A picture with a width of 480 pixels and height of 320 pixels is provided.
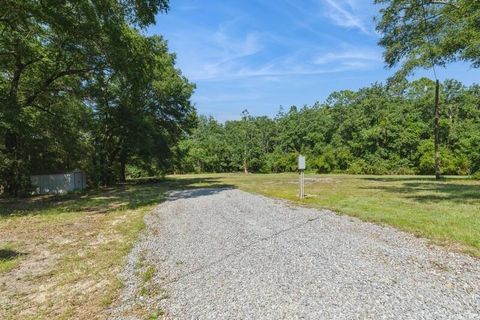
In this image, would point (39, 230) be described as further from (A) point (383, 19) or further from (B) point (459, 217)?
(A) point (383, 19)

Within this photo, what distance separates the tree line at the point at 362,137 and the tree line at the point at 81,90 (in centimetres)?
727

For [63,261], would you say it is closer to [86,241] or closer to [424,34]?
[86,241]

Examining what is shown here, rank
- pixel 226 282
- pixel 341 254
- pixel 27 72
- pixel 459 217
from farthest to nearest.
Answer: pixel 27 72
pixel 459 217
pixel 341 254
pixel 226 282

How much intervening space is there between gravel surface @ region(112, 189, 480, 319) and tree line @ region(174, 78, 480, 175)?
22848 millimetres

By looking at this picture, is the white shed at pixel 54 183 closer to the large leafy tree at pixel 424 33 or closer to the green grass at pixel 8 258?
the green grass at pixel 8 258

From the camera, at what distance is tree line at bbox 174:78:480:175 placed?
37062 mm

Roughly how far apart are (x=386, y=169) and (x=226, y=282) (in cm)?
3792

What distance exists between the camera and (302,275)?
4484mm

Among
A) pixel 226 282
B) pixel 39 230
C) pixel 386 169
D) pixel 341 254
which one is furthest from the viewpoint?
pixel 386 169

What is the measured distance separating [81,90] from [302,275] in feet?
58.1

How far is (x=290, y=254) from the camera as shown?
17.9 ft

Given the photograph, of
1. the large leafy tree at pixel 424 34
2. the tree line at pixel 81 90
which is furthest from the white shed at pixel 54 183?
the large leafy tree at pixel 424 34

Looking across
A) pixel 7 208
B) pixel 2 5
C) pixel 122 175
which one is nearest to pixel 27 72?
pixel 2 5

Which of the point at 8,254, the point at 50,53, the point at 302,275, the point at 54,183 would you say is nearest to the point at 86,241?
the point at 8,254
